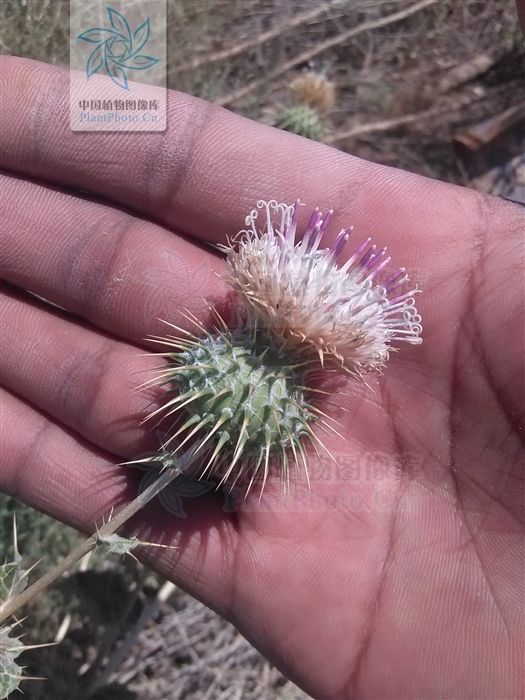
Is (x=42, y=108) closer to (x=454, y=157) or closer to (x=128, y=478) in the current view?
(x=128, y=478)

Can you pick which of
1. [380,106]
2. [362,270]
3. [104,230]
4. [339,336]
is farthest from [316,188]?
[380,106]

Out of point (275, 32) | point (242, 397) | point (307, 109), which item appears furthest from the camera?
point (275, 32)

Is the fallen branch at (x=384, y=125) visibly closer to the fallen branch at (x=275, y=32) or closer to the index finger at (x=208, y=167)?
the fallen branch at (x=275, y=32)

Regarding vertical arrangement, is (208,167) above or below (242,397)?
above

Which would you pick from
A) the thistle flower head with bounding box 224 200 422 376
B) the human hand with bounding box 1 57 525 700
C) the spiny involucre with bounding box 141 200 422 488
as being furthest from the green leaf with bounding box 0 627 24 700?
the thistle flower head with bounding box 224 200 422 376

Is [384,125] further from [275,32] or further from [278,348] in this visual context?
[278,348]

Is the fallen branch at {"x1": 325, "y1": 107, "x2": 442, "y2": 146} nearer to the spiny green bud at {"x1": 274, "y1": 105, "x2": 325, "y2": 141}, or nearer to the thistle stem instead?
the spiny green bud at {"x1": 274, "y1": 105, "x2": 325, "y2": 141}

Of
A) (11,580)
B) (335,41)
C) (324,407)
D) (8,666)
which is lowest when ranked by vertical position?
(8,666)

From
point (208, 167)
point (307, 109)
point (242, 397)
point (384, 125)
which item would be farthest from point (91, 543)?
point (384, 125)

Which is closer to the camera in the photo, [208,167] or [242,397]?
[242,397]
